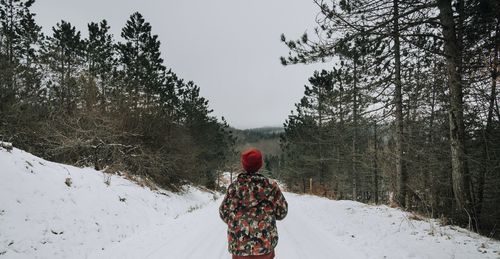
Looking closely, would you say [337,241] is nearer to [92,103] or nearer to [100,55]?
[92,103]

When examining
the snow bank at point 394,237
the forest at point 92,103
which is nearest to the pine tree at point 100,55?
the forest at point 92,103

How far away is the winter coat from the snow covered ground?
2.49m

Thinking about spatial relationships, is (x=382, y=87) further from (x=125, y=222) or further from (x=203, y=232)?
(x=125, y=222)

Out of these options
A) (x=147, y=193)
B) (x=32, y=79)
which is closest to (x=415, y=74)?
(x=147, y=193)

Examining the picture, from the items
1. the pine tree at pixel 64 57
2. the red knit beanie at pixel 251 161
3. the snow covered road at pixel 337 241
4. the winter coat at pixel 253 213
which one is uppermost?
the pine tree at pixel 64 57

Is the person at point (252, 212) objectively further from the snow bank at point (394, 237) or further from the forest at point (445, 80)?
the forest at point (445, 80)

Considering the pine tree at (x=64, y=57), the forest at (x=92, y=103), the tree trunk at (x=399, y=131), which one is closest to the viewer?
the tree trunk at (x=399, y=131)

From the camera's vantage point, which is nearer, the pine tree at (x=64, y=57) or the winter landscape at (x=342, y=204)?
the winter landscape at (x=342, y=204)

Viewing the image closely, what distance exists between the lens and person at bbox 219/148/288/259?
12.0 feet

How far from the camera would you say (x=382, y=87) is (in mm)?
9977

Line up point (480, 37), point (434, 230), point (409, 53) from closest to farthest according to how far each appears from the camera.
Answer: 1. point (434, 230)
2. point (480, 37)
3. point (409, 53)

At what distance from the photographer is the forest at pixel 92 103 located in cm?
1476

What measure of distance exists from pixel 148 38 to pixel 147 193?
21.0m

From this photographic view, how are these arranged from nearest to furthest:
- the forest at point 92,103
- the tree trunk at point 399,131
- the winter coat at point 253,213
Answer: the winter coat at point 253,213 → the tree trunk at point 399,131 → the forest at point 92,103
